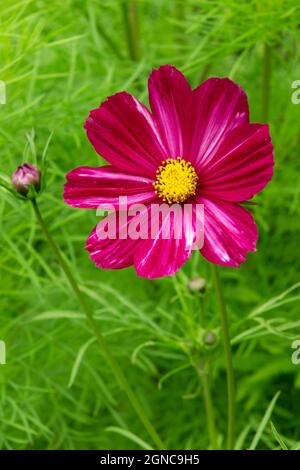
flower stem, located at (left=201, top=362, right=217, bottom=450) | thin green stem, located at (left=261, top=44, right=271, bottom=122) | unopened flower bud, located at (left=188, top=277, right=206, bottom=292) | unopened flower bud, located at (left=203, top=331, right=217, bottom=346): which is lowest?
flower stem, located at (left=201, top=362, right=217, bottom=450)

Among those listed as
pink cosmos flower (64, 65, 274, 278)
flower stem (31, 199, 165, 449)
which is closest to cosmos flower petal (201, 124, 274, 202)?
pink cosmos flower (64, 65, 274, 278)

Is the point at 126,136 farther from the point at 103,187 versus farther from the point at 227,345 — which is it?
the point at 227,345

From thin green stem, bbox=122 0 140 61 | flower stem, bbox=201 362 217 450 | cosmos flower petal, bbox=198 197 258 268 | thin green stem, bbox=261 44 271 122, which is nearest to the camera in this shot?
cosmos flower petal, bbox=198 197 258 268

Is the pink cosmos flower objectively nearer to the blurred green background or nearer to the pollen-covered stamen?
the pollen-covered stamen

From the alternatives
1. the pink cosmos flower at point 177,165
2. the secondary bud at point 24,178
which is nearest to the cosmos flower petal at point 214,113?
the pink cosmos flower at point 177,165

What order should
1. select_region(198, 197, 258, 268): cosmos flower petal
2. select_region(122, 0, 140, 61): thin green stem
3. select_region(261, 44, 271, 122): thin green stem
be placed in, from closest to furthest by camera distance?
select_region(198, 197, 258, 268): cosmos flower petal → select_region(261, 44, 271, 122): thin green stem → select_region(122, 0, 140, 61): thin green stem

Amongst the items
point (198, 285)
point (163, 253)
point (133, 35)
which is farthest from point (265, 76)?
point (163, 253)
